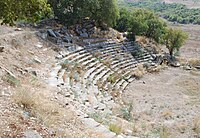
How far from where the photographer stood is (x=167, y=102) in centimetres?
2286

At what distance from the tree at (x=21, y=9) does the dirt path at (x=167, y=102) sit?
20.5 feet

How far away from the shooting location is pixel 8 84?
40.6 feet

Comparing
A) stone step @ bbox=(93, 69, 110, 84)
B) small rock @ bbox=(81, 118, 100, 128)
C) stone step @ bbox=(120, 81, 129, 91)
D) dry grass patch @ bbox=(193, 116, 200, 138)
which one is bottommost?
stone step @ bbox=(120, 81, 129, 91)

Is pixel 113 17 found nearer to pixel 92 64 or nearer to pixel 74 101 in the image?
pixel 92 64

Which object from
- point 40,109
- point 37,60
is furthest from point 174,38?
point 40,109

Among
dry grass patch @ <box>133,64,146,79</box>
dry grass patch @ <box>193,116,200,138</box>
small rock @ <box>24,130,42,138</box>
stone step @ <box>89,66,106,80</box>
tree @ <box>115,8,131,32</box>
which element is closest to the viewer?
small rock @ <box>24,130,42,138</box>

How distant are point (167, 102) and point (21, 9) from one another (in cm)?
1427

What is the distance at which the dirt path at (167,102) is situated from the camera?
16594 millimetres

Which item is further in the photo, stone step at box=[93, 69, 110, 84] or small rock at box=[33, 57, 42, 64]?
stone step at box=[93, 69, 110, 84]

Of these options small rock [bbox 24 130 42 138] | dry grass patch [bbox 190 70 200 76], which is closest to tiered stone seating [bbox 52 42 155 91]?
dry grass patch [bbox 190 70 200 76]

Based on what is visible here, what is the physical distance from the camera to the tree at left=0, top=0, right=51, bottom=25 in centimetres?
1077

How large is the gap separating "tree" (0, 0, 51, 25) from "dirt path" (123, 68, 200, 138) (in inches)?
246

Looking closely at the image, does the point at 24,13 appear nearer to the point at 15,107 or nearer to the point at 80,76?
the point at 15,107

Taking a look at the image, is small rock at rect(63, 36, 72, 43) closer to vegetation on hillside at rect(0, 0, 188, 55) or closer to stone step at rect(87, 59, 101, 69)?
vegetation on hillside at rect(0, 0, 188, 55)
